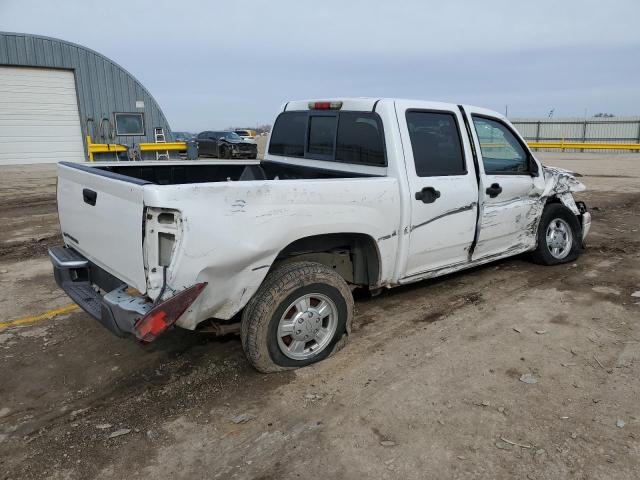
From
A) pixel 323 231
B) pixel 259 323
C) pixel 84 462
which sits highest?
pixel 323 231

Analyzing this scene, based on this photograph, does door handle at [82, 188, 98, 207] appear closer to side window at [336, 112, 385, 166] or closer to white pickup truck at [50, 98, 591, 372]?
white pickup truck at [50, 98, 591, 372]

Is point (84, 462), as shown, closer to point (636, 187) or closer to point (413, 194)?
point (413, 194)

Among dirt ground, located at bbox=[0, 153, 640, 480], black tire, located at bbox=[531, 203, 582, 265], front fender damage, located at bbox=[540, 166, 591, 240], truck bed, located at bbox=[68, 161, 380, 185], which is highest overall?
truck bed, located at bbox=[68, 161, 380, 185]

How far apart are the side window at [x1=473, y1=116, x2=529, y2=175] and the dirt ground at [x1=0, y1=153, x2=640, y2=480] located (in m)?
1.29

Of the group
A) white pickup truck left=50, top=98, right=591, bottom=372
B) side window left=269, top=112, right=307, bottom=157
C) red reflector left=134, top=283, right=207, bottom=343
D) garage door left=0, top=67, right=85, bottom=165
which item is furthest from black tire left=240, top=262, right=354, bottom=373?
garage door left=0, top=67, right=85, bottom=165

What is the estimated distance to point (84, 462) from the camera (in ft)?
8.93

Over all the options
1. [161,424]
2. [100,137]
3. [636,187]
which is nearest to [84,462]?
[161,424]

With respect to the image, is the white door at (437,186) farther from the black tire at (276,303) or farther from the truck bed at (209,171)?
the black tire at (276,303)

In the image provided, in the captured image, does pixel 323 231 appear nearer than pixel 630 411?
No

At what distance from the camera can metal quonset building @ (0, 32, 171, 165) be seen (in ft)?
68.8

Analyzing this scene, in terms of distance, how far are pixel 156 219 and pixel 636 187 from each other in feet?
48.7

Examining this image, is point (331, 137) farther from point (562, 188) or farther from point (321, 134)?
point (562, 188)

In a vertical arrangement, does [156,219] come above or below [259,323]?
above

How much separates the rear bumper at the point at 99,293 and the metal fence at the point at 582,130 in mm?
34429
